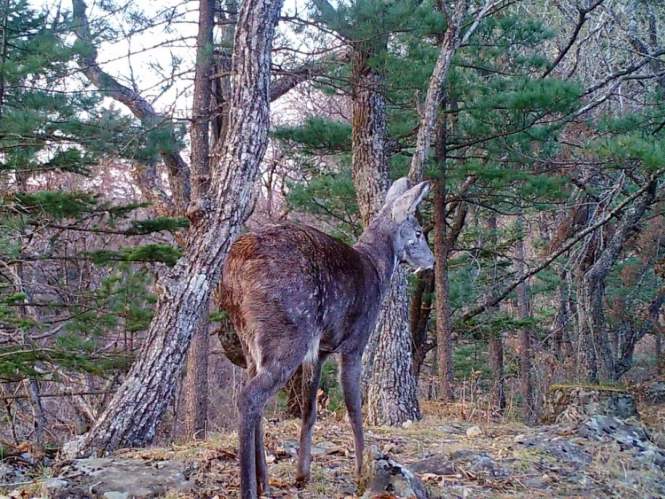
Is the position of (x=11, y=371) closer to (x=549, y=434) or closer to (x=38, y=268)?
(x=549, y=434)

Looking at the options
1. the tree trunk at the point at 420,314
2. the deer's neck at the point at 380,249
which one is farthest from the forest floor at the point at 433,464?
the tree trunk at the point at 420,314

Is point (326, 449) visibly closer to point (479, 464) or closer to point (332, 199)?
point (479, 464)

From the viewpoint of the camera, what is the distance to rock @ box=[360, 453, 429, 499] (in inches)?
171

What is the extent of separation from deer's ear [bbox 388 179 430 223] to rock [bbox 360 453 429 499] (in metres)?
2.15

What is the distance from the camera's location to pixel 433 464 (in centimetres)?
566

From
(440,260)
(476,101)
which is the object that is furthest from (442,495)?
(440,260)

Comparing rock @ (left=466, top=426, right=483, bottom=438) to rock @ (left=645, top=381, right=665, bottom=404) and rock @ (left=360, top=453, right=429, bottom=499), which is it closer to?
rock @ (left=360, top=453, right=429, bottom=499)

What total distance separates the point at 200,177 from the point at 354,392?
6552 mm

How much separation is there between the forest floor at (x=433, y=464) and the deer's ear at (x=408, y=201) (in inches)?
74.3

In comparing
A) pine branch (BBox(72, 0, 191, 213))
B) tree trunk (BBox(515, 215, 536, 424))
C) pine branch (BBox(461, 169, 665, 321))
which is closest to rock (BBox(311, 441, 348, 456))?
A: pine branch (BBox(461, 169, 665, 321))

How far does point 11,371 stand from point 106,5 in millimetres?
5105

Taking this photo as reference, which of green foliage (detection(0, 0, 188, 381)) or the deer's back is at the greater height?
green foliage (detection(0, 0, 188, 381))

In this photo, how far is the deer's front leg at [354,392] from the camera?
16.8ft

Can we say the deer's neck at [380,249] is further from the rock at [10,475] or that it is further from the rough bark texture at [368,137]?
the rock at [10,475]
